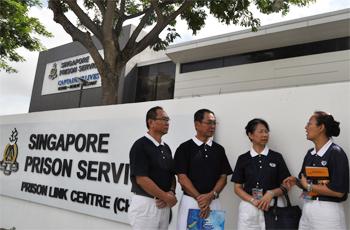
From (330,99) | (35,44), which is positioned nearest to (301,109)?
(330,99)

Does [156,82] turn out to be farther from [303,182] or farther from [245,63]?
A: [303,182]

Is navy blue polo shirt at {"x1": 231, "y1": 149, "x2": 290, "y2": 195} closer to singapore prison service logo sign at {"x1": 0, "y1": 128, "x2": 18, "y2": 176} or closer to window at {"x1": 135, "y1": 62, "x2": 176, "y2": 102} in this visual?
singapore prison service logo sign at {"x1": 0, "y1": 128, "x2": 18, "y2": 176}

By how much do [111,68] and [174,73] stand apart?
4544mm

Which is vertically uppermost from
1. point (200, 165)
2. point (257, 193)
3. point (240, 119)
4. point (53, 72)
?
point (53, 72)

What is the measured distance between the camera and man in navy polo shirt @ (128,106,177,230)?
2.52 m

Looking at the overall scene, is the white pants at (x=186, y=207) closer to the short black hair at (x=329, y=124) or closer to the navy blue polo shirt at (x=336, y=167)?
the navy blue polo shirt at (x=336, y=167)

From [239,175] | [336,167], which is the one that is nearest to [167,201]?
[239,175]

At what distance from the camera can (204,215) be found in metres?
2.49

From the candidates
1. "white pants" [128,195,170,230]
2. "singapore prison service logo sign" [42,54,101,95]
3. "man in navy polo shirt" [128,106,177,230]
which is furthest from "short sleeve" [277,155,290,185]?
"singapore prison service logo sign" [42,54,101,95]

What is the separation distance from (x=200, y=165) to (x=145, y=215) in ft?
2.31

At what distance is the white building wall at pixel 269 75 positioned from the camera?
7.36 meters

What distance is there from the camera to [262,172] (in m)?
2.53

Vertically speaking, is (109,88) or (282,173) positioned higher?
(109,88)

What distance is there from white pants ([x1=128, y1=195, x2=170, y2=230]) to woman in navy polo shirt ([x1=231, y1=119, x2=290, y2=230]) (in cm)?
77
